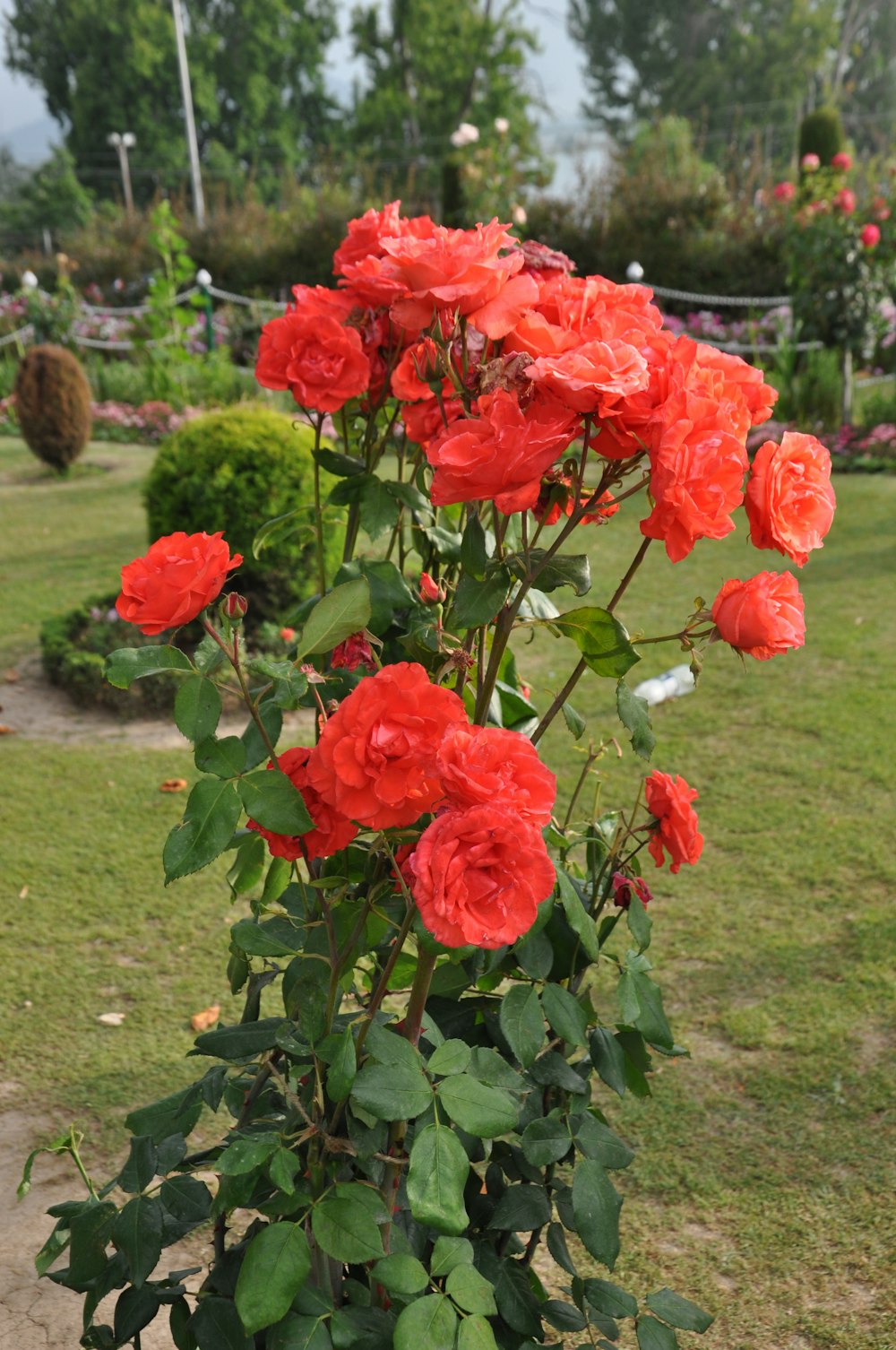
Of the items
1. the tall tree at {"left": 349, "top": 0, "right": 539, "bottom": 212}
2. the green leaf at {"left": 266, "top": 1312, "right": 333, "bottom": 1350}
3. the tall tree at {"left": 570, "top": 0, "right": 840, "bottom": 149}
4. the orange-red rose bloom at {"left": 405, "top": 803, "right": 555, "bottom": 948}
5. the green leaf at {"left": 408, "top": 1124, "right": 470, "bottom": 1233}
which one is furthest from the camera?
the tall tree at {"left": 570, "top": 0, "right": 840, "bottom": 149}

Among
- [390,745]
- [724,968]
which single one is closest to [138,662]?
[390,745]

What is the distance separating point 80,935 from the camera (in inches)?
123

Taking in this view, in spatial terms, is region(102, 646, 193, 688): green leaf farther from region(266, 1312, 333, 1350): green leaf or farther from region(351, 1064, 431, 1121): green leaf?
region(266, 1312, 333, 1350): green leaf

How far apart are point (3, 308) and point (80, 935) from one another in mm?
13862

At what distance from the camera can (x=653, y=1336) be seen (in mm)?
1406

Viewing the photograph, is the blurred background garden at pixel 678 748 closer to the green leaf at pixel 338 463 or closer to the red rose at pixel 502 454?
the green leaf at pixel 338 463

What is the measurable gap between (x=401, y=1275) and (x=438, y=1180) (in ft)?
0.43

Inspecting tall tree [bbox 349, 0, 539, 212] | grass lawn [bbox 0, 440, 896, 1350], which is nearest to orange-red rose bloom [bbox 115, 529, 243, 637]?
grass lawn [bbox 0, 440, 896, 1350]

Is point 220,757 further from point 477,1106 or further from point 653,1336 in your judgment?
point 653,1336

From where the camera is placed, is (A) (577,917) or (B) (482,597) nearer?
(B) (482,597)

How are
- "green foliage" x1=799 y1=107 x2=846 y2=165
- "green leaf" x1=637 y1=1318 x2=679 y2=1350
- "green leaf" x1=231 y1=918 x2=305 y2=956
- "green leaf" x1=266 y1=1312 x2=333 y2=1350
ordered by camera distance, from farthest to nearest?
1. "green foliage" x1=799 y1=107 x2=846 y2=165
2. "green leaf" x1=637 y1=1318 x2=679 y2=1350
3. "green leaf" x1=231 y1=918 x2=305 y2=956
4. "green leaf" x1=266 y1=1312 x2=333 y2=1350

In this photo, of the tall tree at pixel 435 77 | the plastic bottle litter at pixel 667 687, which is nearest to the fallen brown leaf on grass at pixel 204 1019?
the plastic bottle litter at pixel 667 687

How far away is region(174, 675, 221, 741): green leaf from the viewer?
1.13 meters

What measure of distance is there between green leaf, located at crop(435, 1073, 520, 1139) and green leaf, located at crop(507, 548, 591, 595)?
0.50 meters
